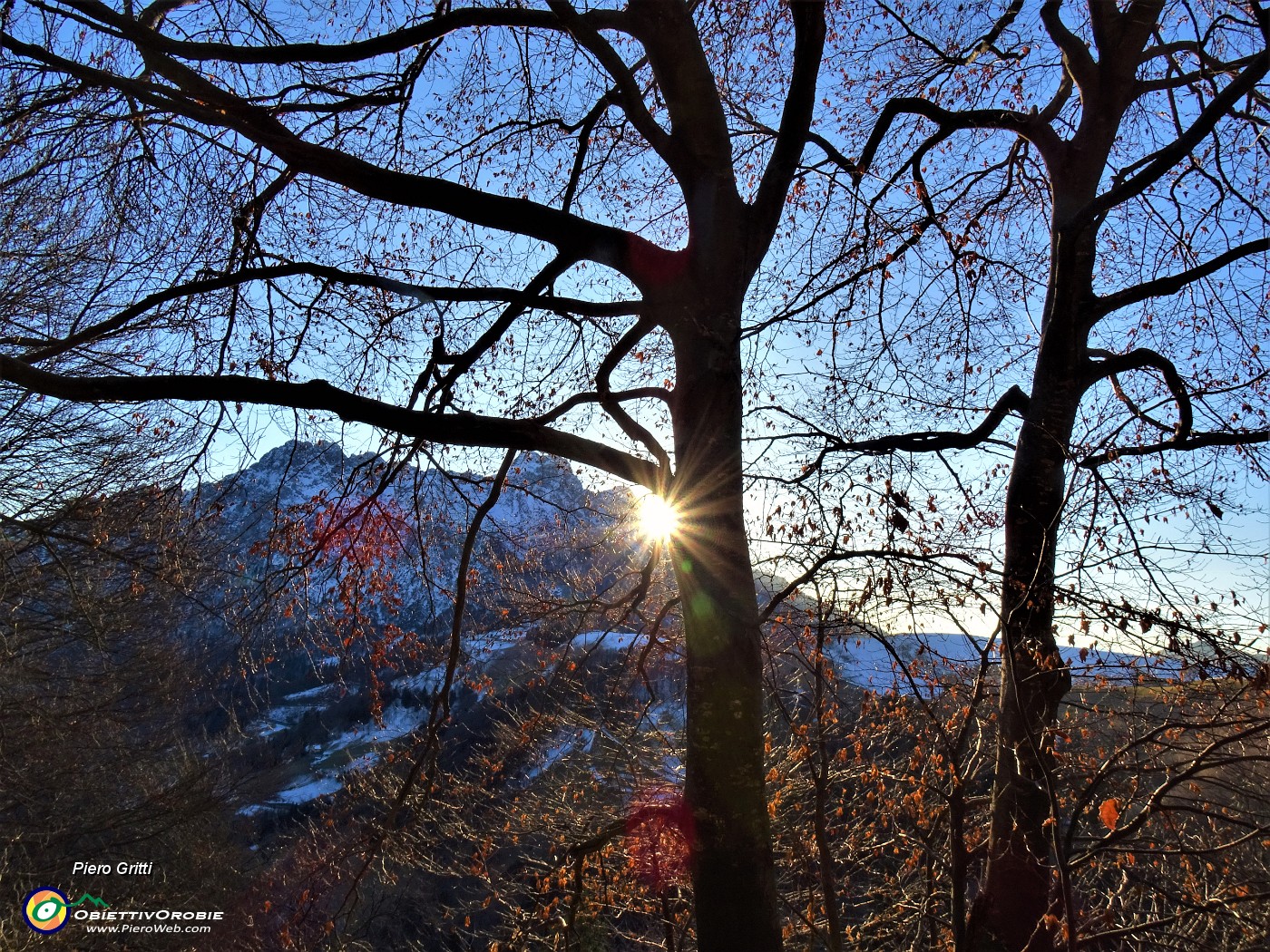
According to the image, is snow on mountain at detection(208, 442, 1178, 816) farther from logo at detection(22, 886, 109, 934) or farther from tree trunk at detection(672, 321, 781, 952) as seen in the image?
logo at detection(22, 886, 109, 934)

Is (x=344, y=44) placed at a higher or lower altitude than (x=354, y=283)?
higher

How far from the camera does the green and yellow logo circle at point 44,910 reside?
1263 centimetres

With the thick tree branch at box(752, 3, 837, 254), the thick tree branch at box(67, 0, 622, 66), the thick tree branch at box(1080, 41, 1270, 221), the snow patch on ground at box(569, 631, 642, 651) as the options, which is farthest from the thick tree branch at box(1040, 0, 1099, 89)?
the snow patch on ground at box(569, 631, 642, 651)

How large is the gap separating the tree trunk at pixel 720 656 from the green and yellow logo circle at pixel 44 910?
1604 centimetres

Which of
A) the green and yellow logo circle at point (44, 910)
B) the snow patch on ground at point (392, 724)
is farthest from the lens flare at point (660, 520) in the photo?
the snow patch on ground at point (392, 724)

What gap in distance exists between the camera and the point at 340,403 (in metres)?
2.55

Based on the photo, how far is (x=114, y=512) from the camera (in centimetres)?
498

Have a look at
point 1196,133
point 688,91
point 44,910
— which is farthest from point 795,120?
point 44,910

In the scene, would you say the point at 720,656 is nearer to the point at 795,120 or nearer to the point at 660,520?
the point at 660,520

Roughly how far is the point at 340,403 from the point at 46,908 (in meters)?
16.7

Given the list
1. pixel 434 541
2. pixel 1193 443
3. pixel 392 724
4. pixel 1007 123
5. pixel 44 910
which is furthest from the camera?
pixel 392 724

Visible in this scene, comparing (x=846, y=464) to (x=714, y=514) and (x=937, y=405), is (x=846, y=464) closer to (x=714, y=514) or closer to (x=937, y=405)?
(x=937, y=405)

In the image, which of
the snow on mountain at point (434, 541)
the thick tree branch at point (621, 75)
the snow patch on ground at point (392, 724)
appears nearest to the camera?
the thick tree branch at point (621, 75)

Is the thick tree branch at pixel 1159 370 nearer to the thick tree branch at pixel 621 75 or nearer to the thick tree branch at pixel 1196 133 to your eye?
the thick tree branch at pixel 1196 133
